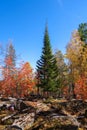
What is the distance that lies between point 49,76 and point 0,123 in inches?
1839

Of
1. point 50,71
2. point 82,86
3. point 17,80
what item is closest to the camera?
point 82,86

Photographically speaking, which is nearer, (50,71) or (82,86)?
(82,86)

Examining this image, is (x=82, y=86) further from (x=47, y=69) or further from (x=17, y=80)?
(x=17, y=80)

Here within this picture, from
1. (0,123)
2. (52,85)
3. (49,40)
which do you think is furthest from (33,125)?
(49,40)

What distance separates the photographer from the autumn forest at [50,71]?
54.0 meters

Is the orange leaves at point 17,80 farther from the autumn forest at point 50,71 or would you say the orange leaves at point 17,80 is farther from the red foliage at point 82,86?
the red foliage at point 82,86

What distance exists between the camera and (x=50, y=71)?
63.5 m

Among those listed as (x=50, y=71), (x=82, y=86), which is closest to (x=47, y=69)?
(x=50, y=71)

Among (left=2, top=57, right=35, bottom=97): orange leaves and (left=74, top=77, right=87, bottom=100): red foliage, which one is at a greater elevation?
(left=2, top=57, right=35, bottom=97): orange leaves

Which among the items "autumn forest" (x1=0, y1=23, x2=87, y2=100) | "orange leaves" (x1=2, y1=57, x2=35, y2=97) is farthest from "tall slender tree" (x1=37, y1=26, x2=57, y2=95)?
"orange leaves" (x1=2, y1=57, x2=35, y2=97)

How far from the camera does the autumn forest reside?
54.0 metres

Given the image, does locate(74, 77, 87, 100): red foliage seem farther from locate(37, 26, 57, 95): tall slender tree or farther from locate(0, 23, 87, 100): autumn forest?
locate(37, 26, 57, 95): tall slender tree

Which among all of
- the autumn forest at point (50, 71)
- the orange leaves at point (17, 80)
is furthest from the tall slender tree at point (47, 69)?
the orange leaves at point (17, 80)

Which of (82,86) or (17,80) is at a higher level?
(17,80)
